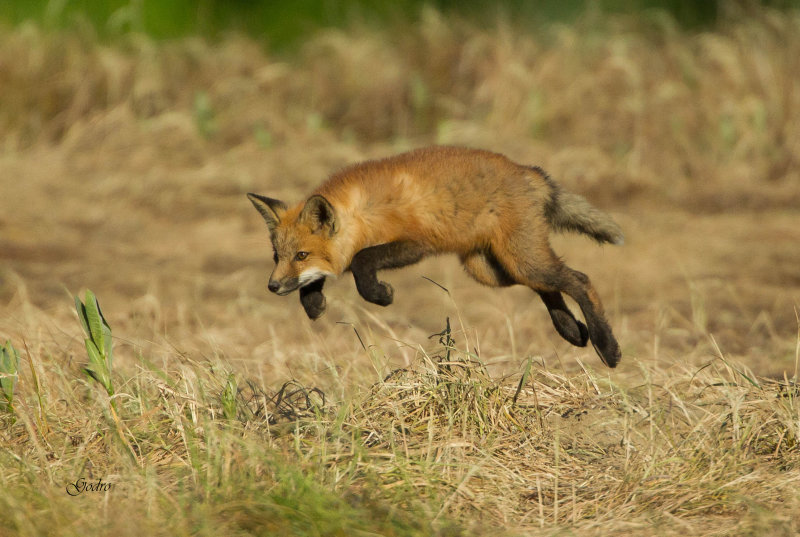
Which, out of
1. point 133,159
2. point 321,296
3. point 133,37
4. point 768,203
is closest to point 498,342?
point 321,296

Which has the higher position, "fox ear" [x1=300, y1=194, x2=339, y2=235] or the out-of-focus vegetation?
the out-of-focus vegetation

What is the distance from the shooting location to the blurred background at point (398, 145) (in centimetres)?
711

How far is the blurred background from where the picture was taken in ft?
23.3

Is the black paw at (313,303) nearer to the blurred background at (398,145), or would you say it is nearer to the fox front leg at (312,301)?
the fox front leg at (312,301)

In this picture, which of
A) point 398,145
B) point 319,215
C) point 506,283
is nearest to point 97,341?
point 319,215

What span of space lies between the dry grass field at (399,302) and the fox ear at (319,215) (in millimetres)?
560

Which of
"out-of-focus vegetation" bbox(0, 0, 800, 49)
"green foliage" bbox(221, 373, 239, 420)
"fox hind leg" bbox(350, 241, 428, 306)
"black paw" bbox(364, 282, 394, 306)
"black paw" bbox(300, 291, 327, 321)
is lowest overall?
"green foliage" bbox(221, 373, 239, 420)

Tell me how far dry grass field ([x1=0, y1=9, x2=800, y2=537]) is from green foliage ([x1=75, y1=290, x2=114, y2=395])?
10 centimetres

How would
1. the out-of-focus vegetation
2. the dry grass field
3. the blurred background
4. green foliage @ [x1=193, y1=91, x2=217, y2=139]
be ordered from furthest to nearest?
the out-of-focus vegetation < green foliage @ [x1=193, y1=91, x2=217, y2=139] < the blurred background < the dry grass field

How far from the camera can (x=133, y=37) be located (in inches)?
490

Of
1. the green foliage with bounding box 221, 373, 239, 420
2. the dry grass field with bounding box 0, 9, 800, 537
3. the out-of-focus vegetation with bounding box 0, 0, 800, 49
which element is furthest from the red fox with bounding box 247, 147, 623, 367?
the out-of-focus vegetation with bounding box 0, 0, 800, 49

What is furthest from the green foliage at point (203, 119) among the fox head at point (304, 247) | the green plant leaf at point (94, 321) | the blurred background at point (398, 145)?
the green plant leaf at point (94, 321)

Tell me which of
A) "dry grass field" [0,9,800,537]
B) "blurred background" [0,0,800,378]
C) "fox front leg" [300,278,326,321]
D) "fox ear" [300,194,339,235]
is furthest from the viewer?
"blurred background" [0,0,800,378]

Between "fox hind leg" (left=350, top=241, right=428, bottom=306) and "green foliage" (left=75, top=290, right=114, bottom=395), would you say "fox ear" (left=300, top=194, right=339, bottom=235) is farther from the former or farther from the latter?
"green foliage" (left=75, top=290, right=114, bottom=395)
